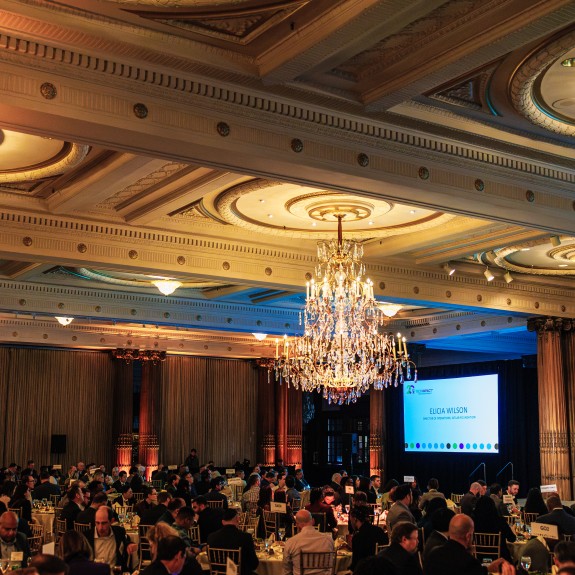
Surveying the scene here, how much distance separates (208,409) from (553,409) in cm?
1246

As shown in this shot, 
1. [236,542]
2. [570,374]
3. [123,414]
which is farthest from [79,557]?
[123,414]

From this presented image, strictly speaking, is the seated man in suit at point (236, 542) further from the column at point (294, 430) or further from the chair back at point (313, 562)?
the column at point (294, 430)

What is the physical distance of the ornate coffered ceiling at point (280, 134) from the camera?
233 inches

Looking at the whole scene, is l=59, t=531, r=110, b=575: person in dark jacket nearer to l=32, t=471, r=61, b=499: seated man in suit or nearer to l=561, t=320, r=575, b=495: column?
l=32, t=471, r=61, b=499: seated man in suit

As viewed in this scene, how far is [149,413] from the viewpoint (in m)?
23.5

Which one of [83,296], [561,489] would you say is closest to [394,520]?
[561,489]

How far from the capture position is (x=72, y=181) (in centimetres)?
987

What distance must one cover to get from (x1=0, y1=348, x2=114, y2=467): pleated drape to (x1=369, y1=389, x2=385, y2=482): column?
7317 mm

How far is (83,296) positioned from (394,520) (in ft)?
30.0

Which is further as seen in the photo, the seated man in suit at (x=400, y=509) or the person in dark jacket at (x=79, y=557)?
the seated man in suit at (x=400, y=509)

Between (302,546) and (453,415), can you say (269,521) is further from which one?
(453,415)

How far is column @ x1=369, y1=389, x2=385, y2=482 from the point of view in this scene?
78.9ft

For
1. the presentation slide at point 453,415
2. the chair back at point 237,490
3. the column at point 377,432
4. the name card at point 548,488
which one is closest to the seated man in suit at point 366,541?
the name card at point 548,488

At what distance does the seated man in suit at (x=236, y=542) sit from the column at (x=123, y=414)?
15288mm
